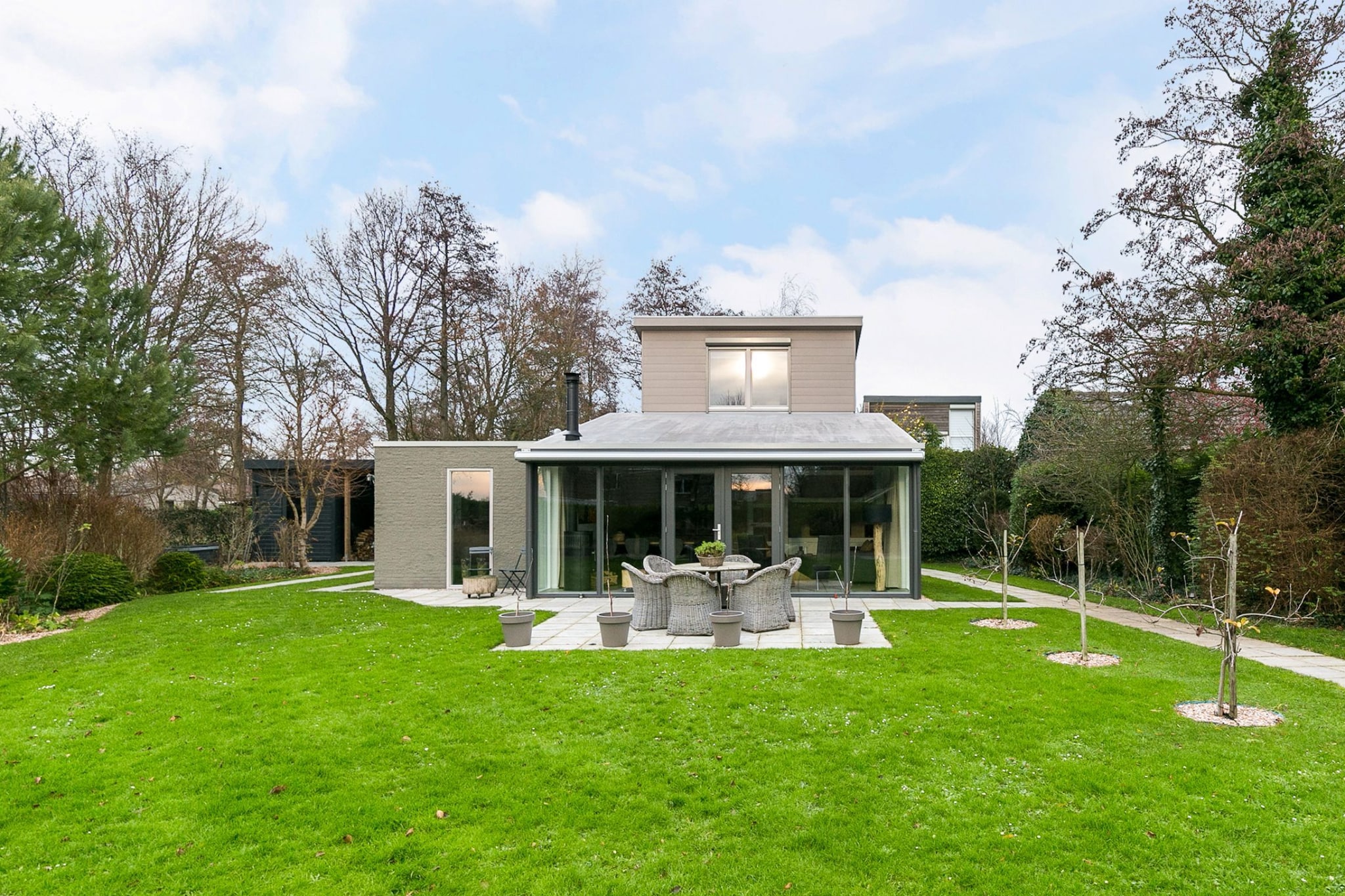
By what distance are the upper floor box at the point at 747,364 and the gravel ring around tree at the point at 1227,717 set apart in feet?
33.1

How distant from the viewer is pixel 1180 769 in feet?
14.8

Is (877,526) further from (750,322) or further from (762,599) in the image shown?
(750,322)

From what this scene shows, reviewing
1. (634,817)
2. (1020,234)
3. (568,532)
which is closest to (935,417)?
(1020,234)

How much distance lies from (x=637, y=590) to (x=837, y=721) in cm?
411

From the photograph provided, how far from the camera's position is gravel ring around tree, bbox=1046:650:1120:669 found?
23.1 ft

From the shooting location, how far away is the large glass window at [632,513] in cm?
1173

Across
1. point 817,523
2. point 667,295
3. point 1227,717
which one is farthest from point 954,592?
point 667,295

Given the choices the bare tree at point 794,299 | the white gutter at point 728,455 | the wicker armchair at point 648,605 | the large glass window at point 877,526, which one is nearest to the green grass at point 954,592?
the large glass window at point 877,526

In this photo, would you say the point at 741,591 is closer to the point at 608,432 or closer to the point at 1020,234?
the point at 608,432

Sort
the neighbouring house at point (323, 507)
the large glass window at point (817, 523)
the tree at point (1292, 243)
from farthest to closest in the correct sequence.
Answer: the neighbouring house at point (323, 507) → the large glass window at point (817, 523) → the tree at point (1292, 243)

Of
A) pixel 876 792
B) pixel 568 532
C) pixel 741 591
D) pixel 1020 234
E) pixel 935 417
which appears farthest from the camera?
pixel 935 417

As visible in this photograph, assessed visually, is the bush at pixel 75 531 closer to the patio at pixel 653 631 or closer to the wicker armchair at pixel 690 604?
the patio at pixel 653 631

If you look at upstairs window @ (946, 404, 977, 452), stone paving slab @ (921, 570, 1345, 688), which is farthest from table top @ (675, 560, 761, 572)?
upstairs window @ (946, 404, 977, 452)

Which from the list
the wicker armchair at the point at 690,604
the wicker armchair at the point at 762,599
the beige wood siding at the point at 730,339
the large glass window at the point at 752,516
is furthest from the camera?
the beige wood siding at the point at 730,339
